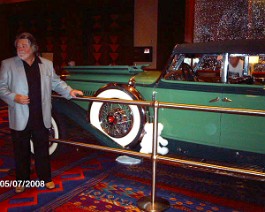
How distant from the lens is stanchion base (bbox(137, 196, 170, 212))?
2.74 m

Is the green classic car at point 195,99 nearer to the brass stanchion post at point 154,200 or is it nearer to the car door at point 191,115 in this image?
the car door at point 191,115

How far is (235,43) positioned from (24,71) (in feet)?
7.49

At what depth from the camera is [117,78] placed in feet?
14.6

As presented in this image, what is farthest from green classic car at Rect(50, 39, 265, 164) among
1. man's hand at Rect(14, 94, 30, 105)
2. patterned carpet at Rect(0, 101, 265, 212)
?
man's hand at Rect(14, 94, 30, 105)

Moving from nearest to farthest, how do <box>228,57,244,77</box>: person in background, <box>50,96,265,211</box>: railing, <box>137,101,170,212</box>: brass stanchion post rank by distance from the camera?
<box>50,96,265,211</box>: railing → <box>137,101,170,212</box>: brass stanchion post → <box>228,57,244,77</box>: person in background

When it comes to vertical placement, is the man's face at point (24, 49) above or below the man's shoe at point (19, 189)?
above

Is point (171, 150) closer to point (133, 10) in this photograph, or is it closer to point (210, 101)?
point (210, 101)

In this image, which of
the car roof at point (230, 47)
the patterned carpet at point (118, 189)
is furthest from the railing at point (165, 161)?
the car roof at point (230, 47)

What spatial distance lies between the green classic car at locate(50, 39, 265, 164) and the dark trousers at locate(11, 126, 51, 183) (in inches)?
35.2

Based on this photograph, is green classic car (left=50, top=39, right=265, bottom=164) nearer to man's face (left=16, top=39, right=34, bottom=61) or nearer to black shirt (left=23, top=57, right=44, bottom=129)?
black shirt (left=23, top=57, right=44, bottom=129)

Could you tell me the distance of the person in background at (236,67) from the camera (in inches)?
148

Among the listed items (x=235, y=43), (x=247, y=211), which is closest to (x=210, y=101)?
(x=235, y=43)

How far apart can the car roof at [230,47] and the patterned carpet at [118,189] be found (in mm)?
1507

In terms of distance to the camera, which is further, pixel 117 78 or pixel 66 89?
pixel 117 78
